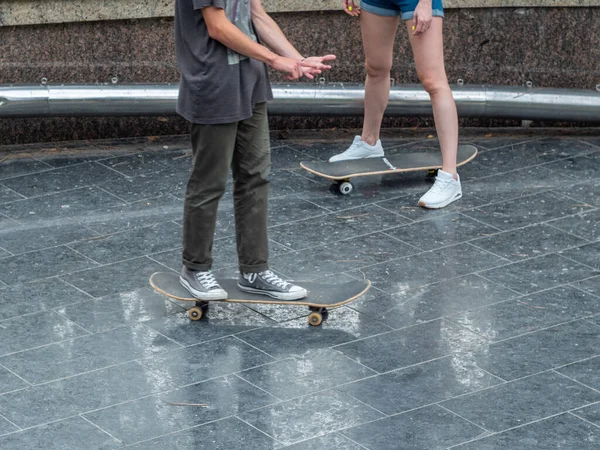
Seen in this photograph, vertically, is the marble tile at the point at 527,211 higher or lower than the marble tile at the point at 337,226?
higher

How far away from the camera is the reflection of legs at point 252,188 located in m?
5.16

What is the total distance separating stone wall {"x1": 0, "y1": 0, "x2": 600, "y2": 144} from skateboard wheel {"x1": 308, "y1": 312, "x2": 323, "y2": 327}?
324cm

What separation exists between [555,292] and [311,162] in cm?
210

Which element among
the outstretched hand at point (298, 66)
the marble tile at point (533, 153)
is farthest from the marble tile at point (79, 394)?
the marble tile at point (533, 153)

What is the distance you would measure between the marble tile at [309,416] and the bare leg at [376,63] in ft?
9.60

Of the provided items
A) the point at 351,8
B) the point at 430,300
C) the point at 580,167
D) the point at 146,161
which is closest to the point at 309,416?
the point at 430,300

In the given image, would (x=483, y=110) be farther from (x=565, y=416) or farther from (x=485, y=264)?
(x=565, y=416)

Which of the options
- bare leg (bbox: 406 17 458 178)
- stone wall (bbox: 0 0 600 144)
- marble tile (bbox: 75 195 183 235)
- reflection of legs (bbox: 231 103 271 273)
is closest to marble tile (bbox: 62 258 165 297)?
marble tile (bbox: 75 195 183 235)

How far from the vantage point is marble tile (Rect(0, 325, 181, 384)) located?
15.8ft

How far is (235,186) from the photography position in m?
5.31

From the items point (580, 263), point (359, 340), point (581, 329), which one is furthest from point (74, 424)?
point (580, 263)

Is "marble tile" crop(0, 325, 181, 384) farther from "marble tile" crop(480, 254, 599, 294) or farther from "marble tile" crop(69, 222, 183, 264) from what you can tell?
"marble tile" crop(480, 254, 599, 294)

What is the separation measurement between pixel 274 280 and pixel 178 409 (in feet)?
3.34

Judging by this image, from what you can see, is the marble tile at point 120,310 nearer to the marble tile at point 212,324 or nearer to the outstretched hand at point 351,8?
the marble tile at point 212,324
